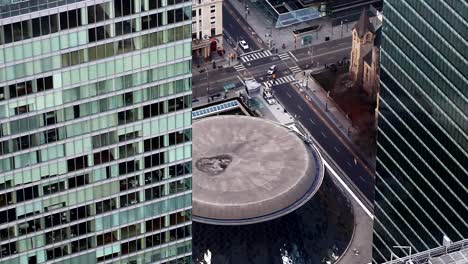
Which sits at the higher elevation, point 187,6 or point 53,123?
point 187,6

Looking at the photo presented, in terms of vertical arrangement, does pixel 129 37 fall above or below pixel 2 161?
above

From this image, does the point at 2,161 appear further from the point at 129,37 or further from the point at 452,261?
the point at 452,261

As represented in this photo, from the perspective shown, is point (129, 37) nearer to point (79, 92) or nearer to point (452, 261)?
point (79, 92)

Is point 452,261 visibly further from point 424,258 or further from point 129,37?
point 129,37

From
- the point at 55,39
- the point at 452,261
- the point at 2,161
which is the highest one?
the point at 55,39

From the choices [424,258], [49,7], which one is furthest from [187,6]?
[424,258]

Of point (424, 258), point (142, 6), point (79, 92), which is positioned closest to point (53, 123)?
point (79, 92)

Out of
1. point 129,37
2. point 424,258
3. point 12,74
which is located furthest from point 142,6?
point 424,258
